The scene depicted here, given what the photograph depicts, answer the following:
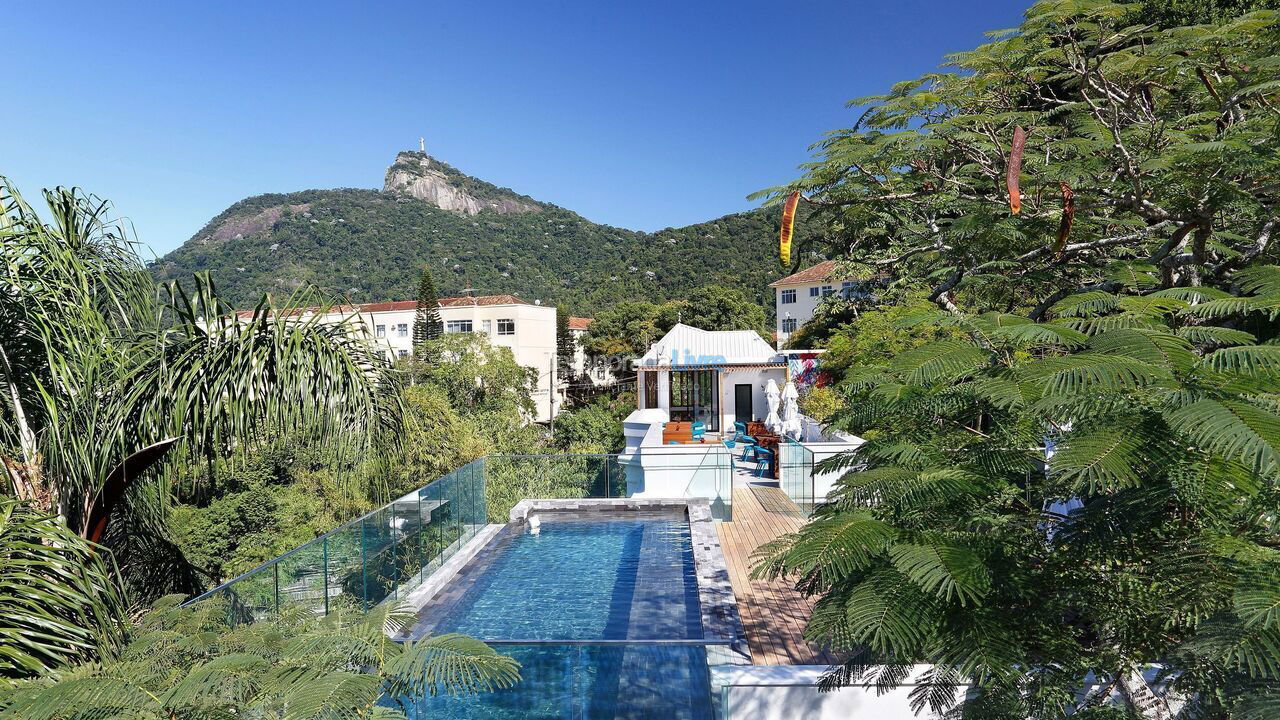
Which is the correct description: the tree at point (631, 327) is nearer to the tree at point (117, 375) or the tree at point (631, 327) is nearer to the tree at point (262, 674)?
the tree at point (117, 375)

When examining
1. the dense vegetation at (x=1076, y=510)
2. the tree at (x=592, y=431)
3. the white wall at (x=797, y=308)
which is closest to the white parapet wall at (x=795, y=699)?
the dense vegetation at (x=1076, y=510)

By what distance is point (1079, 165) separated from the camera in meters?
4.08

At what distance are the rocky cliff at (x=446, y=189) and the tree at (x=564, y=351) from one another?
57427 mm

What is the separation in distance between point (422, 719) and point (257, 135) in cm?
3325

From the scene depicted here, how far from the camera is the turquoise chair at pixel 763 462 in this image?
1426 cm

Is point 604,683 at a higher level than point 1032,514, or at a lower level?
lower

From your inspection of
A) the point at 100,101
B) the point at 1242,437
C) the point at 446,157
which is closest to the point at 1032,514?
the point at 1242,437

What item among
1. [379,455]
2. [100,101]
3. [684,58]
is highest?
[684,58]

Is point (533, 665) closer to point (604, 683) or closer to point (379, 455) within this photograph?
point (604, 683)

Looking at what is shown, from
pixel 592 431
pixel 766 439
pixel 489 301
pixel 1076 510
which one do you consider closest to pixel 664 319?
pixel 489 301

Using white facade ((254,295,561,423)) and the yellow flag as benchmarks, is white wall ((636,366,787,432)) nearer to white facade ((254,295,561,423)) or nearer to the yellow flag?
the yellow flag

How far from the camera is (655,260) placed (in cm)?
6994

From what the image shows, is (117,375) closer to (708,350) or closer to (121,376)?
(121,376)

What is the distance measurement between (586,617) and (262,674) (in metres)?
6.42
